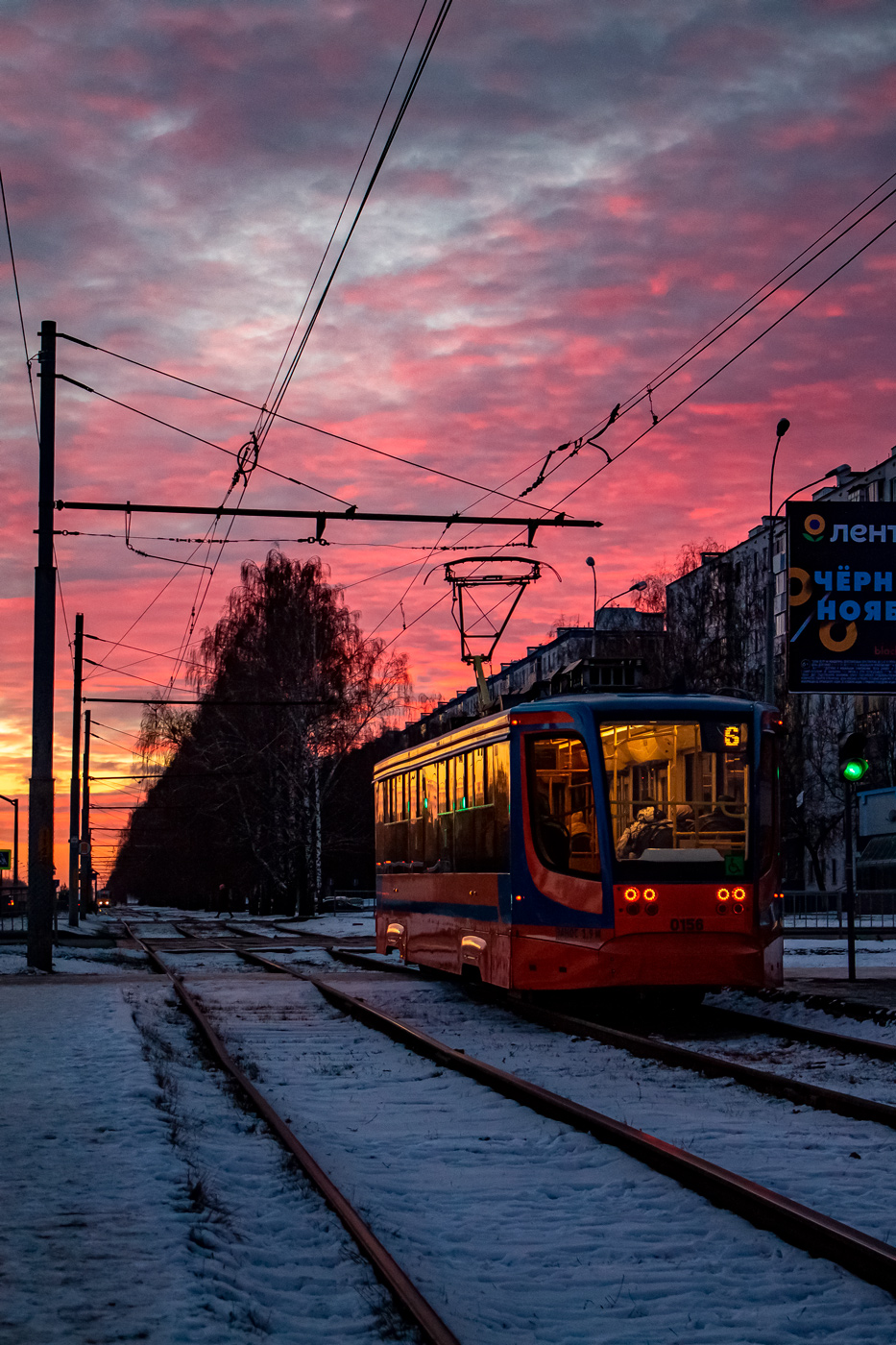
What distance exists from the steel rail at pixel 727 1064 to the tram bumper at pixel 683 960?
54cm

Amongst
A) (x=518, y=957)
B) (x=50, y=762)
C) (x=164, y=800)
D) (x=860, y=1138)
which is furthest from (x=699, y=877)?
(x=164, y=800)

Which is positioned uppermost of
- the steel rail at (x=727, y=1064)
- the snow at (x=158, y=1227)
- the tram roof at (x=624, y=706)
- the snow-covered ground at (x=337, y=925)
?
the tram roof at (x=624, y=706)

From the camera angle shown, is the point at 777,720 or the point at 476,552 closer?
the point at 777,720

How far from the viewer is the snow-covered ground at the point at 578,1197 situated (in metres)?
5.23

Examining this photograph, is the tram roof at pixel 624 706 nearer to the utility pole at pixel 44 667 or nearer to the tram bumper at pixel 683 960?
the tram bumper at pixel 683 960

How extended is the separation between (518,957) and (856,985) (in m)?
5.10

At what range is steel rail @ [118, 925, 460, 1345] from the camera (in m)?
4.86

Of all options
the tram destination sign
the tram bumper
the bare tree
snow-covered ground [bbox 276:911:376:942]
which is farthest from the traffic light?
the bare tree

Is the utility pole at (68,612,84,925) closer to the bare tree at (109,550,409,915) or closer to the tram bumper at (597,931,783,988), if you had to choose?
the bare tree at (109,550,409,915)

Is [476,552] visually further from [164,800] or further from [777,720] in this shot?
[164,800]

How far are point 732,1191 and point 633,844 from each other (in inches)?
278

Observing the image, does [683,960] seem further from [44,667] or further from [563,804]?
[44,667]

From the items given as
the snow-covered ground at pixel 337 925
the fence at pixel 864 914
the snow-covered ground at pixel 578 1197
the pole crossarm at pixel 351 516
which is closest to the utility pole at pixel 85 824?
the snow-covered ground at pixel 337 925

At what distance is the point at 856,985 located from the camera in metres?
17.3
